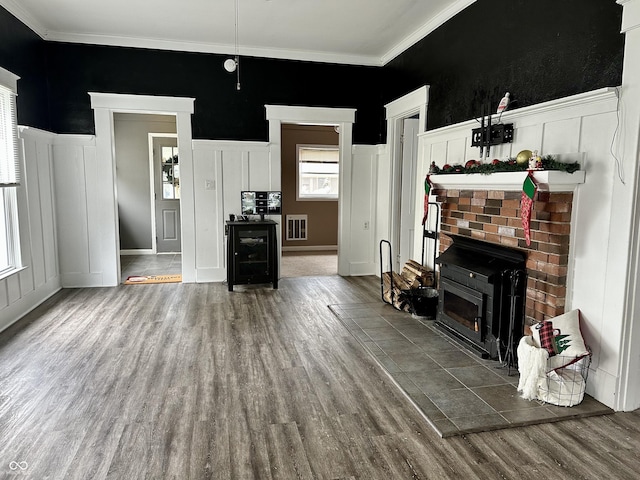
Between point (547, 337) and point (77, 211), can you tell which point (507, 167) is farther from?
point (77, 211)

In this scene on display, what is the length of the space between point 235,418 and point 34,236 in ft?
11.3

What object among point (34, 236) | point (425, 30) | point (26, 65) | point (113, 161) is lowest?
point (34, 236)

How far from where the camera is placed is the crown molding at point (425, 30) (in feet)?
13.1

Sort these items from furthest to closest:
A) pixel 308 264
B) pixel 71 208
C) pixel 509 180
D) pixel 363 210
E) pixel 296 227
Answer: pixel 296 227 < pixel 308 264 < pixel 363 210 < pixel 71 208 < pixel 509 180

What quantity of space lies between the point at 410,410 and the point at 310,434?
24.9 inches

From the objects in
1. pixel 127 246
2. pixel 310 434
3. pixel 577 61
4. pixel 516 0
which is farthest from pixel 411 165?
pixel 127 246

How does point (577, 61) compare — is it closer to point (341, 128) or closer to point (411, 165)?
point (411, 165)

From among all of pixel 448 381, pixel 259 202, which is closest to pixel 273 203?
pixel 259 202

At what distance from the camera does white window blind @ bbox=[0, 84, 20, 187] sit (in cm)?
385

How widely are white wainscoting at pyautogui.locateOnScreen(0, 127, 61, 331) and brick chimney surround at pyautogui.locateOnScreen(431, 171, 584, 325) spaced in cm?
413

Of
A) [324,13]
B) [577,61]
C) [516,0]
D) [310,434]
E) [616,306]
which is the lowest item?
[310,434]

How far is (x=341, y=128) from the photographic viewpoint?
19.3 feet

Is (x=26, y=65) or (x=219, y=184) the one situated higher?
(x=26, y=65)

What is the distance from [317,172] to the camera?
843 centimetres
